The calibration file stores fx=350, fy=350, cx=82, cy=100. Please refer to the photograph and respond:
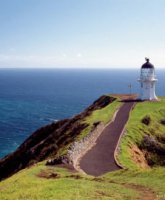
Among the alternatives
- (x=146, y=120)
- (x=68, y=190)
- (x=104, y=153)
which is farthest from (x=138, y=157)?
(x=68, y=190)

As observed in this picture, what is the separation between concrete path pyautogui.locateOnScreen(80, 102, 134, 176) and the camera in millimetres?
34219

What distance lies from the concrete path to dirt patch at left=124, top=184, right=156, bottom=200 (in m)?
7.60

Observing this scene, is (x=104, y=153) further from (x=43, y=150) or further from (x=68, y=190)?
(x=68, y=190)

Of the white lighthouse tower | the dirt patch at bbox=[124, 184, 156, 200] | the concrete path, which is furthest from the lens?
the white lighthouse tower

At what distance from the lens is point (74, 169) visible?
33.6 m

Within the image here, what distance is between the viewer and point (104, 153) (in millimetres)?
39125

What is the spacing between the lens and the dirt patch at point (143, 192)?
22344 mm

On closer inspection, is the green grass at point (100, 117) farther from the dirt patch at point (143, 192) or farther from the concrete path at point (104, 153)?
the dirt patch at point (143, 192)

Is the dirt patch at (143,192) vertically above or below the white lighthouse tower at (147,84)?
below

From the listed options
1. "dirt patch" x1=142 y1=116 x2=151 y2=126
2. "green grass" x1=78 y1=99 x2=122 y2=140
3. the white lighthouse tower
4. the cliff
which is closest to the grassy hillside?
"green grass" x1=78 y1=99 x2=122 y2=140

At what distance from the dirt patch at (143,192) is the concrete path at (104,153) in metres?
7.60

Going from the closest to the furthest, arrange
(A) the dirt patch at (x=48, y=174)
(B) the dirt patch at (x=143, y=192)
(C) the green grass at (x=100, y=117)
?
(B) the dirt patch at (x=143, y=192) → (A) the dirt patch at (x=48, y=174) → (C) the green grass at (x=100, y=117)

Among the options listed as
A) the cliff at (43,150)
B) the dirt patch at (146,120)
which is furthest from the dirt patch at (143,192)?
the dirt patch at (146,120)

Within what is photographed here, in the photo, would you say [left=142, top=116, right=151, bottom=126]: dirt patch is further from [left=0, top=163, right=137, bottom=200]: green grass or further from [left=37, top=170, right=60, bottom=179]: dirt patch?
[left=0, top=163, right=137, bottom=200]: green grass
